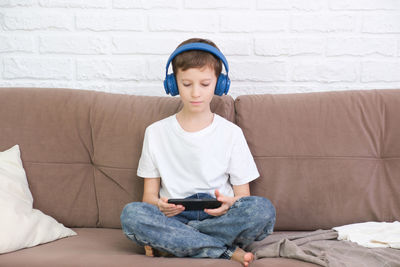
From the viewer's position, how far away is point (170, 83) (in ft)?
5.65

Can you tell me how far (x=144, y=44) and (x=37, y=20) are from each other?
530 mm

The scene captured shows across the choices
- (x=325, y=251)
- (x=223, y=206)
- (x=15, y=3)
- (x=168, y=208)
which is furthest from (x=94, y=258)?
(x=15, y=3)

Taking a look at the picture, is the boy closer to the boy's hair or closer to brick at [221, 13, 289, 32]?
the boy's hair

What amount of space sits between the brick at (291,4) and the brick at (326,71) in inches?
10.3

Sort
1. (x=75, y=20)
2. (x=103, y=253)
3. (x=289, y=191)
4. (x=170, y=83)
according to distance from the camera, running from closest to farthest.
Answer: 1. (x=103, y=253)
2. (x=170, y=83)
3. (x=289, y=191)
4. (x=75, y=20)

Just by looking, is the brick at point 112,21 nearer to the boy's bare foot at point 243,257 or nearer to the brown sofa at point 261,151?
the brown sofa at point 261,151

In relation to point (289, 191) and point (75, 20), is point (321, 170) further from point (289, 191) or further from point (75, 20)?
point (75, 20)

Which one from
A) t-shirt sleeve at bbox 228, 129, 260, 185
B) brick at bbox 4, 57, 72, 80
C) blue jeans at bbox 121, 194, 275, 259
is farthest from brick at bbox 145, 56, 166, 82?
blue jeans at bbox 121, 194, 275, 259

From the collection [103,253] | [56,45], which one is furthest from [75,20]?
[103,253]

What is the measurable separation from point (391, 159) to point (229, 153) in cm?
65

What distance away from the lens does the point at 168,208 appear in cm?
158

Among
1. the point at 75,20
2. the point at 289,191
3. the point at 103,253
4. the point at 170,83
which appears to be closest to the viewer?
the point at 103,253

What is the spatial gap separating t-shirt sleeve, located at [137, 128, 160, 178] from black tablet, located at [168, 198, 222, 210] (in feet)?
0.85

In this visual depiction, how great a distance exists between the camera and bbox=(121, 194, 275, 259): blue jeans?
150cm
